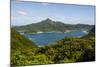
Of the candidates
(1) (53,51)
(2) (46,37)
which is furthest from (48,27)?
(1) (53,51)

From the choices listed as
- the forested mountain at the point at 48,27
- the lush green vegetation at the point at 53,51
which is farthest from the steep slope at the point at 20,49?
the forested mountain at the point at 48,27

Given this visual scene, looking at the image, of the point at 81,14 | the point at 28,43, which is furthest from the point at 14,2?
the point at 81,14

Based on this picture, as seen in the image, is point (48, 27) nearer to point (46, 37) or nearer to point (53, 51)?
point (46, 37)

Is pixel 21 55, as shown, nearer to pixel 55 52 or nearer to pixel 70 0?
pixel 55 52

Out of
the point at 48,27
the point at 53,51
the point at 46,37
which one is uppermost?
the point at 48,27

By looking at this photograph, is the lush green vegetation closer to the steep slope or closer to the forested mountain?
the steep slope

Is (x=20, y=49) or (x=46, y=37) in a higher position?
(x=46, y=37)

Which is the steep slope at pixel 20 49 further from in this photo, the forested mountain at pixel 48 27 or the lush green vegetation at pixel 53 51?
the forested mountain at pixel 48 27
